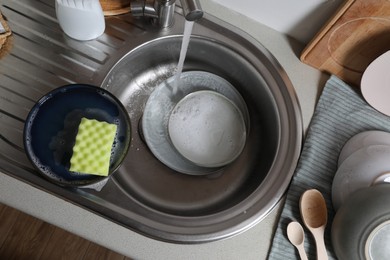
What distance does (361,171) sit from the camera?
0.66 m

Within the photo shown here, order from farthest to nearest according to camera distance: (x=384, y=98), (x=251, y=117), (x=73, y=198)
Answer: (x=251, y=117) < (x=384, y=98) < (x=73, y=198)

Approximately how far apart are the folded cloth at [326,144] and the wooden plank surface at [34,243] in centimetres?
58

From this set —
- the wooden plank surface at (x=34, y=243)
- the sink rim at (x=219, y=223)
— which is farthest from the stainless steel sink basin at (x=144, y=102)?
the wooden plank surface at (x=34, y=243)

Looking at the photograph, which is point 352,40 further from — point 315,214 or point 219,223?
point 219,223

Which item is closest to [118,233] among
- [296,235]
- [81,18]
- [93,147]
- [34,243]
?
[93,147]

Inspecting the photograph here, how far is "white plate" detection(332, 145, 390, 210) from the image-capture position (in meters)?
0.64

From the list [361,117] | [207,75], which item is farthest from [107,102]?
[361,117]

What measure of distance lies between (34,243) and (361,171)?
0.96 m

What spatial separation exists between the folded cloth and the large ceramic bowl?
83mm

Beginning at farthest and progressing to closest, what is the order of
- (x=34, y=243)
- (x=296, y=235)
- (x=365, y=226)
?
(x=34, y=243) → (x=296, y=235) → (x=365, y=226)

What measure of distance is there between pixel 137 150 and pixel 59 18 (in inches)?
13.4

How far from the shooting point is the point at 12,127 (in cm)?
69

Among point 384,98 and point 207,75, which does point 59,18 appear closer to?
point 207,75

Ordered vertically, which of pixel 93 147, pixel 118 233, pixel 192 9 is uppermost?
pixel 192 9
